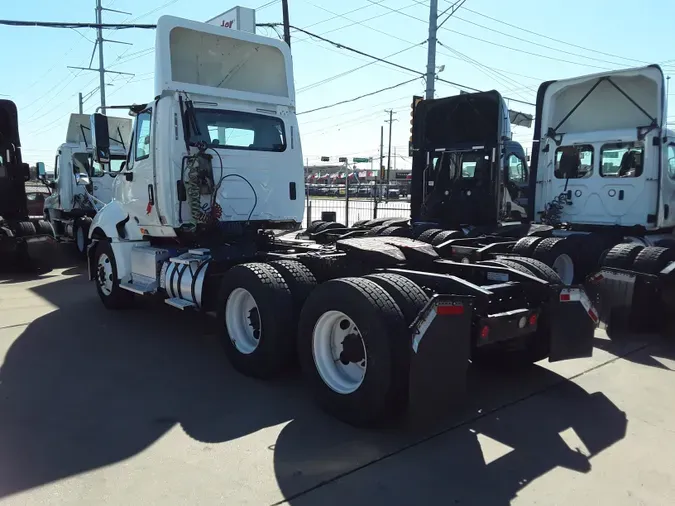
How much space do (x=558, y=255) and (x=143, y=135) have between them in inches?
227

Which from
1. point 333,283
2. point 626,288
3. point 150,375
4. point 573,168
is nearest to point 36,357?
point 150,375

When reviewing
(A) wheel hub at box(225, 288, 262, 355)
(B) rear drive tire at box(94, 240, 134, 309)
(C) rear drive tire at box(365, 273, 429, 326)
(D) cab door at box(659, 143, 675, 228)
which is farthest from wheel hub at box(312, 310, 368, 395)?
(D) cab door at box(659, 143, 675, 228)

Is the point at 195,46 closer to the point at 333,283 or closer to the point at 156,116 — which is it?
the point at 156,116

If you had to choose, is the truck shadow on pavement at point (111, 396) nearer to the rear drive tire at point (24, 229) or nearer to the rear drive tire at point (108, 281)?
the rear drive tire at point (108, 281)

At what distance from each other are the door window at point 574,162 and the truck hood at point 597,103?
19.3 inches

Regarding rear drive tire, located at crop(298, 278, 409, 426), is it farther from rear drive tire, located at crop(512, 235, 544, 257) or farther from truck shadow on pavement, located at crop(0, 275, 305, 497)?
rear drive tire, located at crop(512, 235, 544, 257)

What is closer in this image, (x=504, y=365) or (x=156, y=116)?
(x=504, y=365)

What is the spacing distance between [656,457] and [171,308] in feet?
21.5

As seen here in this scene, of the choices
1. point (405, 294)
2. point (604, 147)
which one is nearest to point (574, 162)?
point (604, 147)

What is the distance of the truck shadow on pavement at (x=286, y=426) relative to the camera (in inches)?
129

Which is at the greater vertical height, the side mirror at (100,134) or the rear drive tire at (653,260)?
the side mirror at (100,134)

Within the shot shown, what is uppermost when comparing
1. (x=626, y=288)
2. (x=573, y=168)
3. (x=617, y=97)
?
(x=617, y=97)

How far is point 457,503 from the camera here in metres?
3.04

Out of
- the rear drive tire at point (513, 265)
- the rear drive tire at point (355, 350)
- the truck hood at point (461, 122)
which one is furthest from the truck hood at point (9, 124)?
the rear drive tire at point (513, 265)
